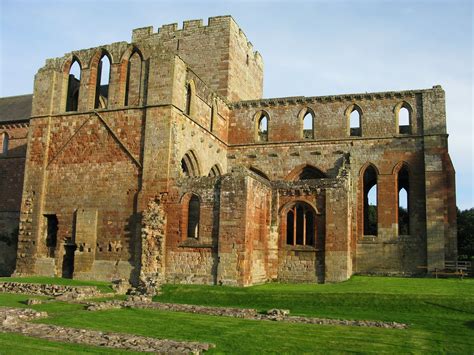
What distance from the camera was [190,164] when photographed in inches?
973

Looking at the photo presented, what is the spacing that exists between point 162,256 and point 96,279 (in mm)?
3301

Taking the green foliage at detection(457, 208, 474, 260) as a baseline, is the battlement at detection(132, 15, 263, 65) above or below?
above

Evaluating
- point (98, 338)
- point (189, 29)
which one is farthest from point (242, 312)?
point (189, 29)

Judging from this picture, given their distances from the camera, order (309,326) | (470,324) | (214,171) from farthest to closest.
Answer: (214,171) < (470,324) < (309,326)

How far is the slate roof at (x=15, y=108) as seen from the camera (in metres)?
34.6

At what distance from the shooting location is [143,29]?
33.9 m

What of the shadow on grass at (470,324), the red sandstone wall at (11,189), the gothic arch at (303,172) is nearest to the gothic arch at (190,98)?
the gothic arch at (303,172)

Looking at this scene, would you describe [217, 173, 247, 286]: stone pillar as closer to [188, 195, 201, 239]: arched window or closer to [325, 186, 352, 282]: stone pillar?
[188, 195, 201, 239]: arched window

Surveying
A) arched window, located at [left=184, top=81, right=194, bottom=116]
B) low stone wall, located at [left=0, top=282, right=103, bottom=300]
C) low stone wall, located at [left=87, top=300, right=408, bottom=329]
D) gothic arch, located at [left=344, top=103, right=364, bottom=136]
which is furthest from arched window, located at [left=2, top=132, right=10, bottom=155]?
gothic arch, located at [left=344, top=103, right=364, bottom=136]

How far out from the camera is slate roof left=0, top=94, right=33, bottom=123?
1361 inches

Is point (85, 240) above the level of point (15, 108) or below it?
below

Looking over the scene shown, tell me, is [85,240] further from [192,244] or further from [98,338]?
[98,338]

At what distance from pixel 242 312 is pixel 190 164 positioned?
11.1 m

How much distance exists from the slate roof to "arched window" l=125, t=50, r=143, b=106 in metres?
13.0
